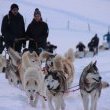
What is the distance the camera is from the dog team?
5188mm

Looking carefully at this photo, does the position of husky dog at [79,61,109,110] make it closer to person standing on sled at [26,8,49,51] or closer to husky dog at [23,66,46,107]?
husky dog at [23,66,46,107]

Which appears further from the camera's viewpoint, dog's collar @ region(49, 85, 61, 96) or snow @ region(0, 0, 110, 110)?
snow @ region(0, 0, 110, 110)

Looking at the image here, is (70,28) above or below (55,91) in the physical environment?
above

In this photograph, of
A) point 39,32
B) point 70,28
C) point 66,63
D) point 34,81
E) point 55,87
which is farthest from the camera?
point 70,28

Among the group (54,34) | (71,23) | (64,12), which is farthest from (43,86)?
(64,12)

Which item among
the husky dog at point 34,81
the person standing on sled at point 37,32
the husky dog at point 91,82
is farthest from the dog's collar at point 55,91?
the person standing on sled at point 37,32

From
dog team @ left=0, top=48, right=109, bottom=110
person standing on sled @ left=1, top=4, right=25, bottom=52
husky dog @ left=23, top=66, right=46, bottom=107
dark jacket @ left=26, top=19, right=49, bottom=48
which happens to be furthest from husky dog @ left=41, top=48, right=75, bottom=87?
person standing on sled @ left=1, top=4, right=25, bottom=52

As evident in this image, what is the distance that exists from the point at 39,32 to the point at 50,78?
200 cm

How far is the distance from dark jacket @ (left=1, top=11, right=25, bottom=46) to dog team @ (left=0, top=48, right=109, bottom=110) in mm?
228

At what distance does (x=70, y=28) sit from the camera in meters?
27.1

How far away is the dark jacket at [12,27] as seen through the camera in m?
7.05

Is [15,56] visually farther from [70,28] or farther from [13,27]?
[70,28]

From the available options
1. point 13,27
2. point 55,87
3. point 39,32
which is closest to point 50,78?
point 55,87

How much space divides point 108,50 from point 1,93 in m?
11.7
